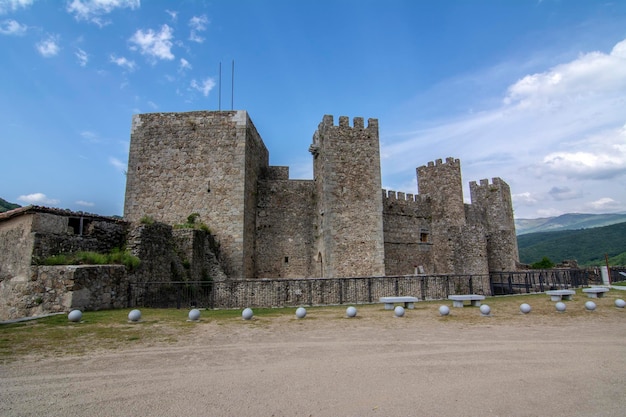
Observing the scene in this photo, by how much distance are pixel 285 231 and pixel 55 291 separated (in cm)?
1281

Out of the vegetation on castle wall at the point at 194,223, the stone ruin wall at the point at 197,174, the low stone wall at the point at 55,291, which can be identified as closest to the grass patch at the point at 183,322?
the low stone wall at the point at 55,291

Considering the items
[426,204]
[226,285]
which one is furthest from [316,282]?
[426,204]

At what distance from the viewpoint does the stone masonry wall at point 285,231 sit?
70.9 ft

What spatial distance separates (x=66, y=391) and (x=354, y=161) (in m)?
18.0

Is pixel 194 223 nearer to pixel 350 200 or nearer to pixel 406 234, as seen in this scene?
pixel 350 200

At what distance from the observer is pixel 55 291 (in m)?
10.7

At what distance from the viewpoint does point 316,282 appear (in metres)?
14.8

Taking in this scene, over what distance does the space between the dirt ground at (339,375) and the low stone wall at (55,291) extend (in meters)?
4.59

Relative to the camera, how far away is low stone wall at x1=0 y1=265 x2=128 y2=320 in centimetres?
1056

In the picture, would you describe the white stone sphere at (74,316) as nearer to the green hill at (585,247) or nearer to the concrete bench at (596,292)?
the concrete bench at (596,292)

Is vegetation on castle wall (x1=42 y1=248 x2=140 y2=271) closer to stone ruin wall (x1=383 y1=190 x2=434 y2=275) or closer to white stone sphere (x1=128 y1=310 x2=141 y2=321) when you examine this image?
white stone sphere (x1=128 y1=310 x2=141 y2=321)

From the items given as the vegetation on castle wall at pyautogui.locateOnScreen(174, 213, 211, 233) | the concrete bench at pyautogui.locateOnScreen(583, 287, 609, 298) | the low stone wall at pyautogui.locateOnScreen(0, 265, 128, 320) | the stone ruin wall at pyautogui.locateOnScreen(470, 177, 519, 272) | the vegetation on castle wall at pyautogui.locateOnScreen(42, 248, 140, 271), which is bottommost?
the concrete bench at pyautogui.locateOnScreen(583, 287, 609, 298)

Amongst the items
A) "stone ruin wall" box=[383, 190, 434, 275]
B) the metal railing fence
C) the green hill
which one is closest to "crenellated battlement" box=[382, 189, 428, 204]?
"stone ruin wall" box=[383, 190, 434, 275]

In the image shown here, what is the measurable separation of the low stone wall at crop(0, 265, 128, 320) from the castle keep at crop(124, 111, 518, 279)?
7731 millimetres
